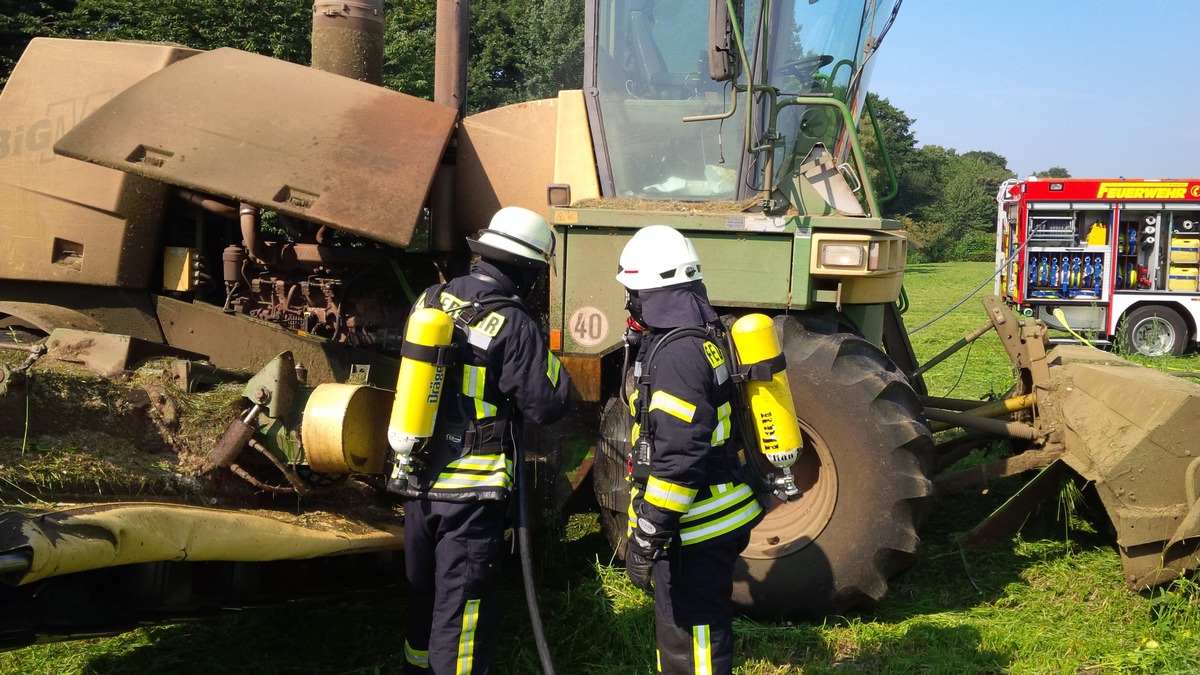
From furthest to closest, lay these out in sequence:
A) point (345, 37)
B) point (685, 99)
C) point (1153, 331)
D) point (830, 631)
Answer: point (1153, 331) → point (345, 37) → point (685, 99) → point (830, 631)

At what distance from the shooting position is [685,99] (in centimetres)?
454

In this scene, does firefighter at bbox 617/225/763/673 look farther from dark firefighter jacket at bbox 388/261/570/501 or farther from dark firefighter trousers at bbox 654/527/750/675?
dark firefighter jacket at bbox 388/261/570/501

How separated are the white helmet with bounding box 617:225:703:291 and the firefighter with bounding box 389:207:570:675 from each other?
1.45ft

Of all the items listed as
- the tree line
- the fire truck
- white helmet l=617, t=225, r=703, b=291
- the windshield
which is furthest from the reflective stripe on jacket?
the fire truck

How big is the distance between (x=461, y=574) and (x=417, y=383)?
692mm

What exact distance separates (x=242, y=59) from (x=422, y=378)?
2480 mm

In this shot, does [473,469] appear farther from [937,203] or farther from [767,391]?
[937,203]

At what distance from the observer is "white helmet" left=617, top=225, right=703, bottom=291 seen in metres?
3.32

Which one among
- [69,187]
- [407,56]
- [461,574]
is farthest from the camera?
[407,56]

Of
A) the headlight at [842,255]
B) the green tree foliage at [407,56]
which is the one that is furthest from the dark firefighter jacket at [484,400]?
the green tree foliage at [407,56]

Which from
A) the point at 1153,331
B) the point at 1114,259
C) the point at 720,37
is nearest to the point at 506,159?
the point at 720,37

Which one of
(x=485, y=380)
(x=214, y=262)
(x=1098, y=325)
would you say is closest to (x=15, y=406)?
(x=485, y=380)

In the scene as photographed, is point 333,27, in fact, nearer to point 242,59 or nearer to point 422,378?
point 242,59

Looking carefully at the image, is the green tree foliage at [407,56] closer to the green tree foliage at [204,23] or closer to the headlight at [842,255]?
the green tree foliage at [204,23]
